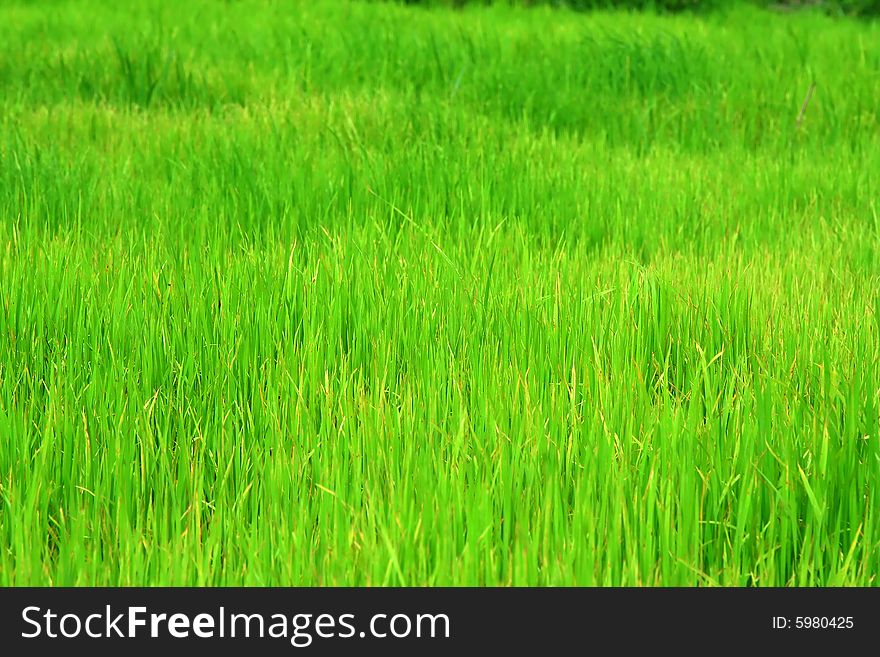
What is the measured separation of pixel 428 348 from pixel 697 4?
723cm

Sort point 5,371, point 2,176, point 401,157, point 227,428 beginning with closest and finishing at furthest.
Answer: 1. point 227,428
2. point 5,371
3. point 2,176
4. point 401,157

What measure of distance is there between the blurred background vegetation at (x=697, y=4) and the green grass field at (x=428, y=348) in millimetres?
3687

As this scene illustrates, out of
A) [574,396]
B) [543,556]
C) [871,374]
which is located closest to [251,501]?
[543,556]

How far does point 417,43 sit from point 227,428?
3.78m

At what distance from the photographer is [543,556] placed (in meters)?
1.31

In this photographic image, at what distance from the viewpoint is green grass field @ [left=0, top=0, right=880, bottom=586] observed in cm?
138

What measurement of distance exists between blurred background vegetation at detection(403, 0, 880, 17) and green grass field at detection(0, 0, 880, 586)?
145 inches

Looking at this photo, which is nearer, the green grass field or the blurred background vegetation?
the green grass field

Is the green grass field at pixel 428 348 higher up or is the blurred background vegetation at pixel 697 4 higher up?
the blurred background vegetation at pixel 697 4

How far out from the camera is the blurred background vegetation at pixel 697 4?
25.3 ft

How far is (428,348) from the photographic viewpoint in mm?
1967

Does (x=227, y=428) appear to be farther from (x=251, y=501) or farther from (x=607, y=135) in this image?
(x=607, y=135)

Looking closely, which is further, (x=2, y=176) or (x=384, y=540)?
(x=2, y=176)
